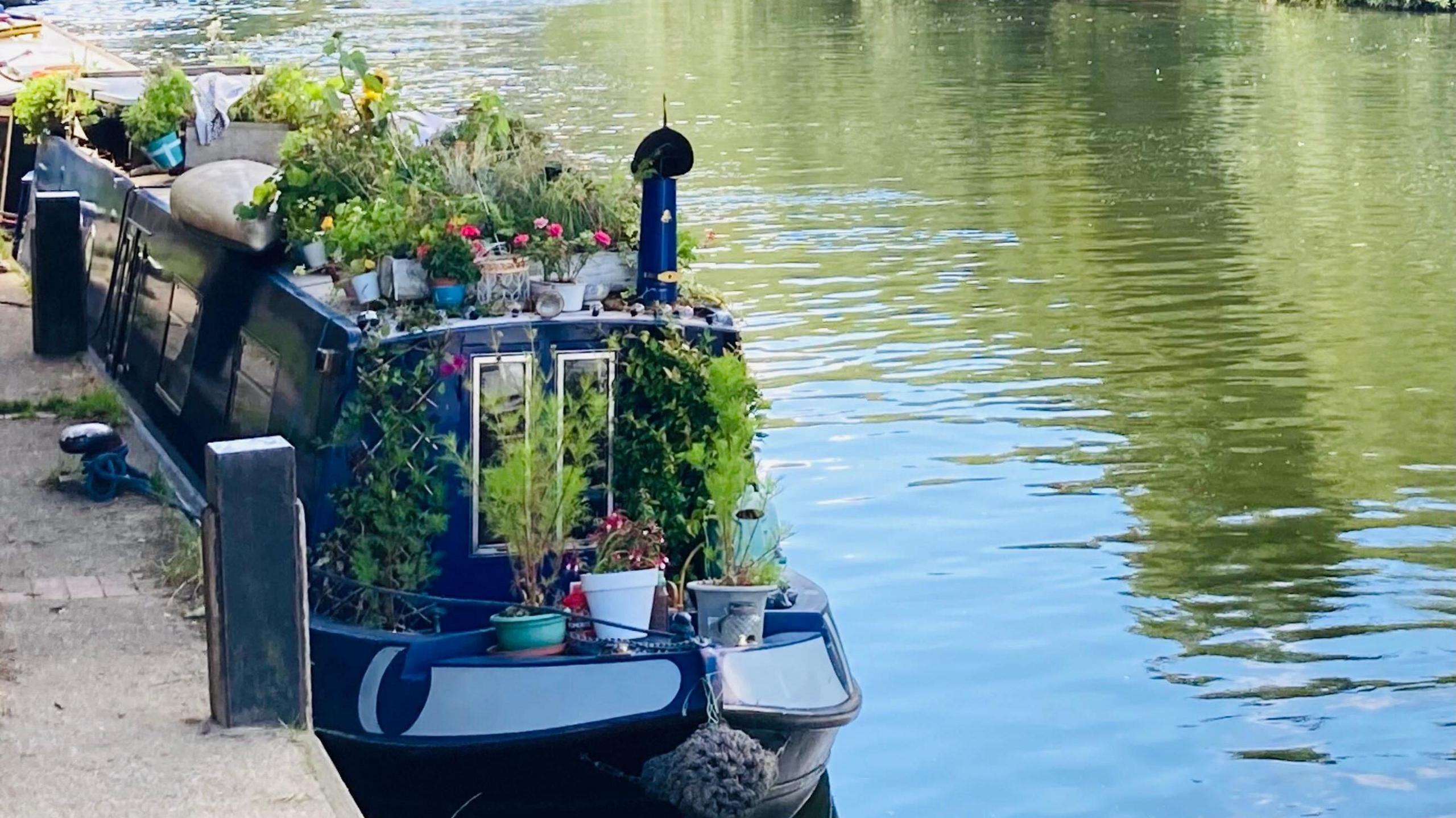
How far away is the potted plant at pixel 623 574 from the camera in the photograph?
27.1 ft

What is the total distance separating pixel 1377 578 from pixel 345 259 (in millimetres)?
6228

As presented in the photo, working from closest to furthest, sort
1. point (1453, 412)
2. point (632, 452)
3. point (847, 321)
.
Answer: point (632, 452)
point (1453, 412)
point (847, 321)

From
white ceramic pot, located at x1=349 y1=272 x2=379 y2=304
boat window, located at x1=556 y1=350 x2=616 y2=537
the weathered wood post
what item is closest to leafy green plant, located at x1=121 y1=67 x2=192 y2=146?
white ceramic pot, located at x1=349 y1=272 x2=379 y2=304

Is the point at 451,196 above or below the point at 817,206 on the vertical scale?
above

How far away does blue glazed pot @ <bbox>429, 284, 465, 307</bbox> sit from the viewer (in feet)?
28.1

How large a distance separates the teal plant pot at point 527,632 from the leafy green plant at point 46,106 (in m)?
8.74

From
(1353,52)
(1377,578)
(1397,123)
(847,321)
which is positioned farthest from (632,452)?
(1353,52)

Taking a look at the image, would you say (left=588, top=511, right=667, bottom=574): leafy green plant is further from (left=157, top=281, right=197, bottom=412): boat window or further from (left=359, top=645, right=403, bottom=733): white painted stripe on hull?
(left=157, top=281, right=197, bottom=412): boat window

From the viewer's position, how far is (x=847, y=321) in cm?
1906

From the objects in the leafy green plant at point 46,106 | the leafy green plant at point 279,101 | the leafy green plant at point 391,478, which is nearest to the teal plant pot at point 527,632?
the leafy green plant at point 391,478

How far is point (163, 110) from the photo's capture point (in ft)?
41.4

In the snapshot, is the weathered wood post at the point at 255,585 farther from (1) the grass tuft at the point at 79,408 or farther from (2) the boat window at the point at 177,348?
(1) the grass tuft at the point at 79,408

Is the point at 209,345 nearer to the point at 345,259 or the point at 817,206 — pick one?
the point at 345,259

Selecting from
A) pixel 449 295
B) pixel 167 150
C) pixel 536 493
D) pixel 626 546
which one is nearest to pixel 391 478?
pixel 536 493
